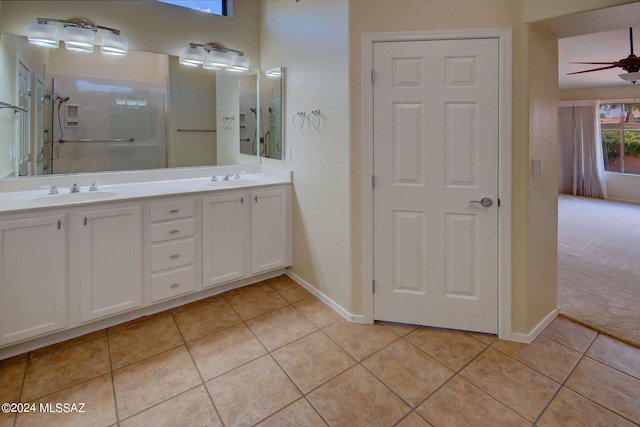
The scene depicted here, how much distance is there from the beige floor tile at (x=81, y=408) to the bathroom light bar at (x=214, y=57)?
102 inches

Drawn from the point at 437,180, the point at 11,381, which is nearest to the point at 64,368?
the point at 11,381

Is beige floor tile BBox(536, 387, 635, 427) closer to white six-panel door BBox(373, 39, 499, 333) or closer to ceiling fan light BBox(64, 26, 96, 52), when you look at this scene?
white six-panel door BBox(373, 39, 499, 333)

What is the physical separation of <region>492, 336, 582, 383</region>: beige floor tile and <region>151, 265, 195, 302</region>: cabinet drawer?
7.08 feet

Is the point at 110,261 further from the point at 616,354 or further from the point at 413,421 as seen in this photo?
the point at 616,354

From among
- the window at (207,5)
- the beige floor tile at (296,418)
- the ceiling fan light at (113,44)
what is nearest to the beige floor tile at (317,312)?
the beige floor tile at (296,418)

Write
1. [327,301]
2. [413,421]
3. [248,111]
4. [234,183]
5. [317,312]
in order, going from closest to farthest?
1. [413,421]
2. [317,312]
3. [327,301]
4. [234,183]
5. [248,111]

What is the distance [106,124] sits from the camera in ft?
9.23

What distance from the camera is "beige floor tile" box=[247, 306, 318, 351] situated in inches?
90.1

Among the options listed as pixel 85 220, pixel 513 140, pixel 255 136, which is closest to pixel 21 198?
pixel 85 220

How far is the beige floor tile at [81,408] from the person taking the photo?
5.29 feet

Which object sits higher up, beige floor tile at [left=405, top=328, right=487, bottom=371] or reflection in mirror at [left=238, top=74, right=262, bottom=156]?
reflection in mirror at [left=238, top=74, right=262, bottom=156]

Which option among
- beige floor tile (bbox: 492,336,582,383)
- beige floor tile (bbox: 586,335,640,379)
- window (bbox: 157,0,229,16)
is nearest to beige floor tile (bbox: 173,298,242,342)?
beige floor tile (bbox: 492,336,582,383)

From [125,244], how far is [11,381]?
905 millimetres

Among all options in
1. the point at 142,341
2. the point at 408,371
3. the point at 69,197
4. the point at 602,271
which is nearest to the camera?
the point at 408,371
